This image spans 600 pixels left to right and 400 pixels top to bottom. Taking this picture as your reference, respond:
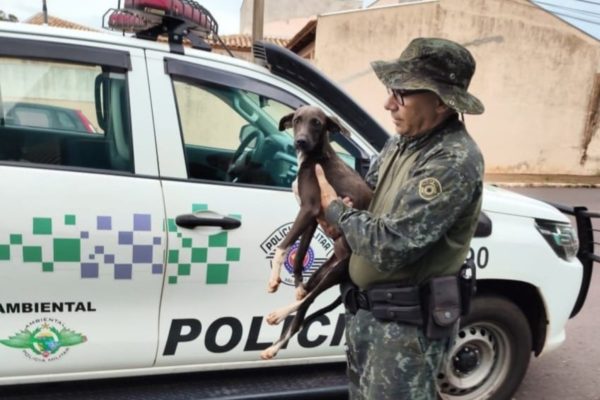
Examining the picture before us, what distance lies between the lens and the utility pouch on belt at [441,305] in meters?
1.64

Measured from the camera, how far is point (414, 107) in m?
1.61

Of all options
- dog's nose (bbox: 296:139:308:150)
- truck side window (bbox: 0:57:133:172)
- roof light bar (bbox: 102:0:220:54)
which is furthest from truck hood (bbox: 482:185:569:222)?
truck side window (bbox: 0:57:133:172)

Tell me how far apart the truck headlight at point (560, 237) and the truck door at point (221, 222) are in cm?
120

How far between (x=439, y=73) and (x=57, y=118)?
1.85 m

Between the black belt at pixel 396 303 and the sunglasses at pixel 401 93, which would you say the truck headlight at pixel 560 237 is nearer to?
the black belt at pixel 396 303

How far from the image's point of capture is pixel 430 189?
1.51 m

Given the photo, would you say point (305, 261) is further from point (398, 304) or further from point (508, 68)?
point (508, 68)

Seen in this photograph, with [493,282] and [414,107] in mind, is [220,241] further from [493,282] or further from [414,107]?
[493,282]

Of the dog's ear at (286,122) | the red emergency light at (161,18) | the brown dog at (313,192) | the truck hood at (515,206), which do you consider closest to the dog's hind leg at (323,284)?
the brown dog at (313,192)

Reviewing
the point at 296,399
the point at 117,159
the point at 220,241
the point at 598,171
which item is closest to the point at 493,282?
the point at 296,399

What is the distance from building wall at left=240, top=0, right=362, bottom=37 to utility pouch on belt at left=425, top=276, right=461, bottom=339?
2464 cm

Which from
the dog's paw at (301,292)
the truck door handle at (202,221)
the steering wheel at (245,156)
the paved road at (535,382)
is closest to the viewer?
the dog's paw at (301,292)

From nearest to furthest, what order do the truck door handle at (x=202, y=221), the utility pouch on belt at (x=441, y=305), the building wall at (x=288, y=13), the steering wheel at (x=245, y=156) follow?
the utility pouch on belt at (x=441, y=305), the truck door handle at (x=202, y=221), the steering wheel at (x=245, y=156), the building wall at (x=288, y=13)

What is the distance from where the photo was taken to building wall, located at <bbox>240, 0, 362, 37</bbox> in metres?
25.3
